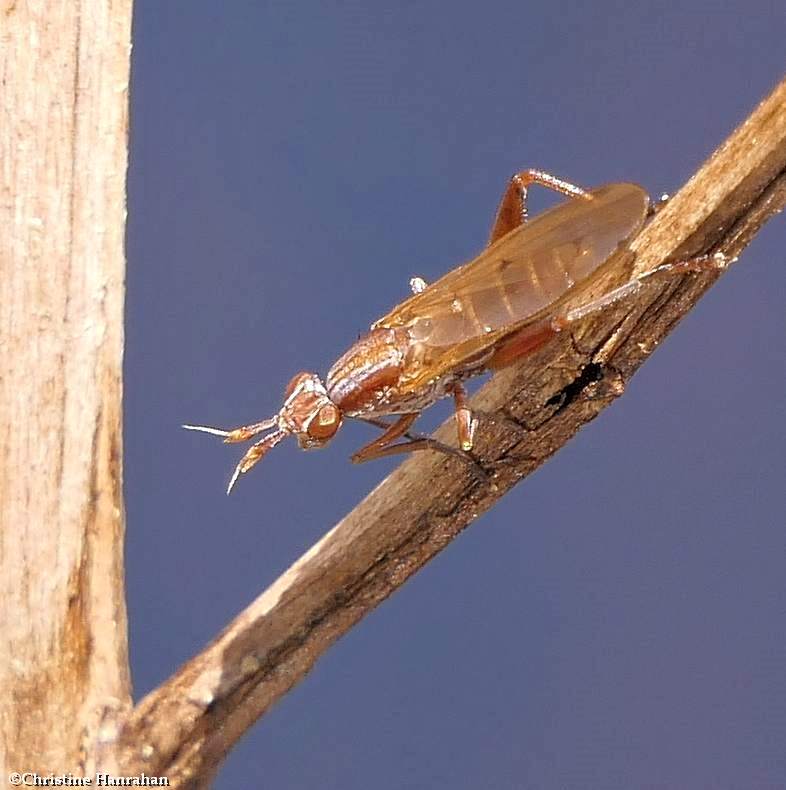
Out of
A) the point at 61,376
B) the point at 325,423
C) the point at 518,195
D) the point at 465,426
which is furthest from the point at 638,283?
the point at 61,376

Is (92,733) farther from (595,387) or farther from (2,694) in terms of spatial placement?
(595,387)

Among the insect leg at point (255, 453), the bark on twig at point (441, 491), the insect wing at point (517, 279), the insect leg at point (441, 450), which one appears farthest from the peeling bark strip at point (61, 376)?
the insect wing at point (517, 279)

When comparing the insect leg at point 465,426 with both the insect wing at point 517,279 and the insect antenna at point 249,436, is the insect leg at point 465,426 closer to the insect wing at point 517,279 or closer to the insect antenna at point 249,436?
the insect wing at point 517,279

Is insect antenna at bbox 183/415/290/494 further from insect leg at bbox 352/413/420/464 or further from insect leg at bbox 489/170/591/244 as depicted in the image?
insect leg at bbox 489/170/591/244

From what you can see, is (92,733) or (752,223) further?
(92,733)

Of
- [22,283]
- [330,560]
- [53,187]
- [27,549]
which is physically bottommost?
[330,560]

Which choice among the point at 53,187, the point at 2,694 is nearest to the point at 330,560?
the point at 2,694
